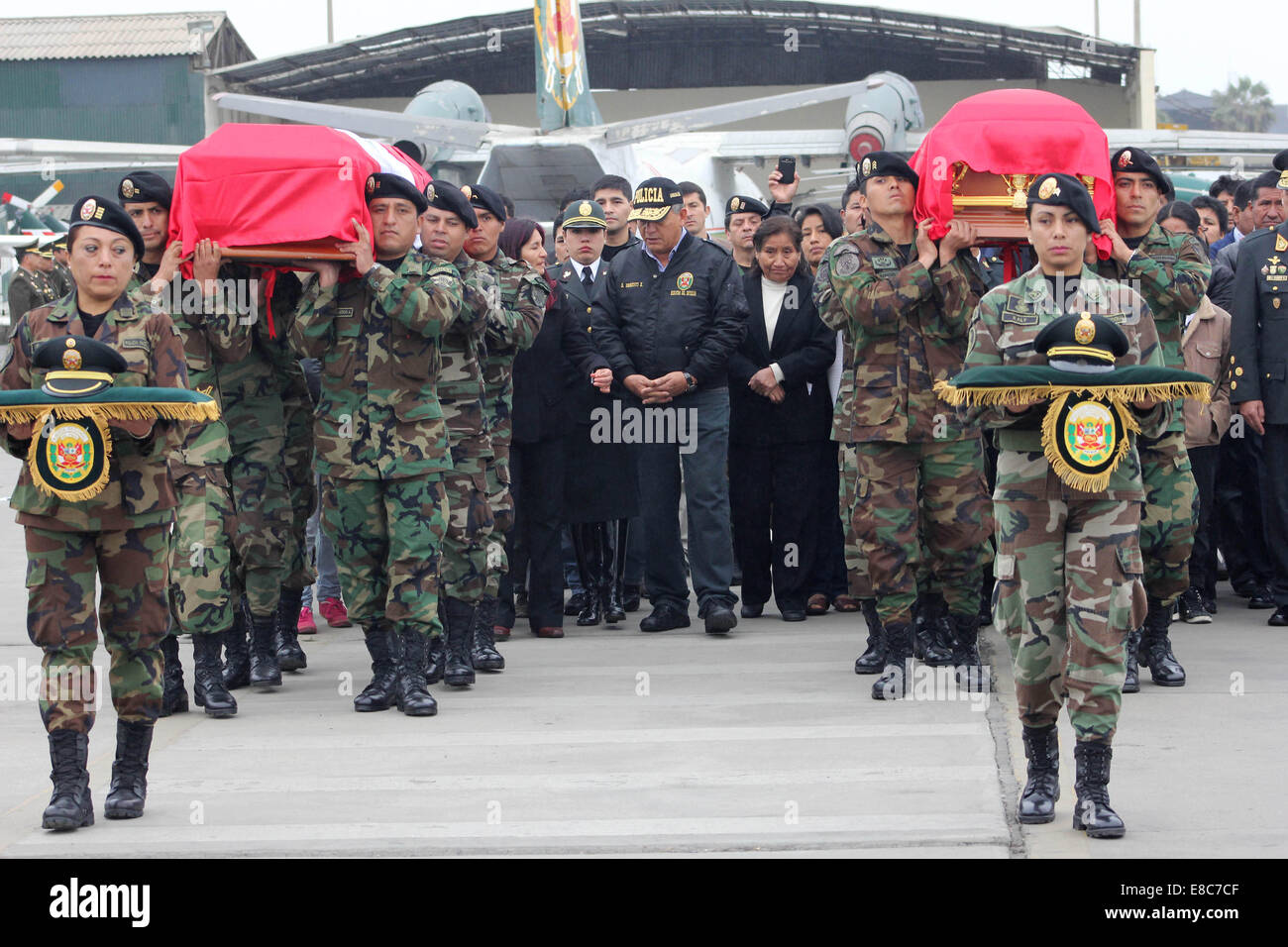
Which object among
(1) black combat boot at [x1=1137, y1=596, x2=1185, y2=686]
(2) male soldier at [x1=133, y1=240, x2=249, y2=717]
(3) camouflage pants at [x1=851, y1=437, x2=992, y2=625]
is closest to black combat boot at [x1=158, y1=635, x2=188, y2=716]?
(2) male soldier at [x1=133, y1=240, x2=249, y2=717]

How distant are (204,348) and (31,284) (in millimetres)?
10194

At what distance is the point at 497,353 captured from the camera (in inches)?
306

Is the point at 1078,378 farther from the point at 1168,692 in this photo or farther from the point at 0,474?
the point at 0,474

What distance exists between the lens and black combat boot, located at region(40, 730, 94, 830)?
495cm

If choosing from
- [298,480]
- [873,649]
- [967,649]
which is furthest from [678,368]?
[967,649]

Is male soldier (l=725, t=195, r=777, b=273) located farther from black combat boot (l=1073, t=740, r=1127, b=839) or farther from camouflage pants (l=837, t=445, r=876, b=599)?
black combat boot (l=1073, t=740, r=1127, b=839)

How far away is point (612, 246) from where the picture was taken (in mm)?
9820

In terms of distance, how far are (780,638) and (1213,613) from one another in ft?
8.28

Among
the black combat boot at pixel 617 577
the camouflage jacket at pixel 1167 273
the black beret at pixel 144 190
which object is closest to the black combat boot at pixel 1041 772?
the camouflage jacket at pixel 1167 273

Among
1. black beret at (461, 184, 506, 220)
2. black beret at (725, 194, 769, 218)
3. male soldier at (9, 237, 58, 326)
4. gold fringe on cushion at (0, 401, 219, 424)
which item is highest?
male soldier at (9, 237, 58, 326)

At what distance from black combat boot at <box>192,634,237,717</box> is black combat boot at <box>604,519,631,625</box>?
282cm

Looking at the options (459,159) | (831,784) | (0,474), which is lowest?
(831,784)

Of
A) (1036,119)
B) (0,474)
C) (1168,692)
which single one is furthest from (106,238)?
(0,474)

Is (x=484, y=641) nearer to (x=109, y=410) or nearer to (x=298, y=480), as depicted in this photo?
(x=298, y=480)
